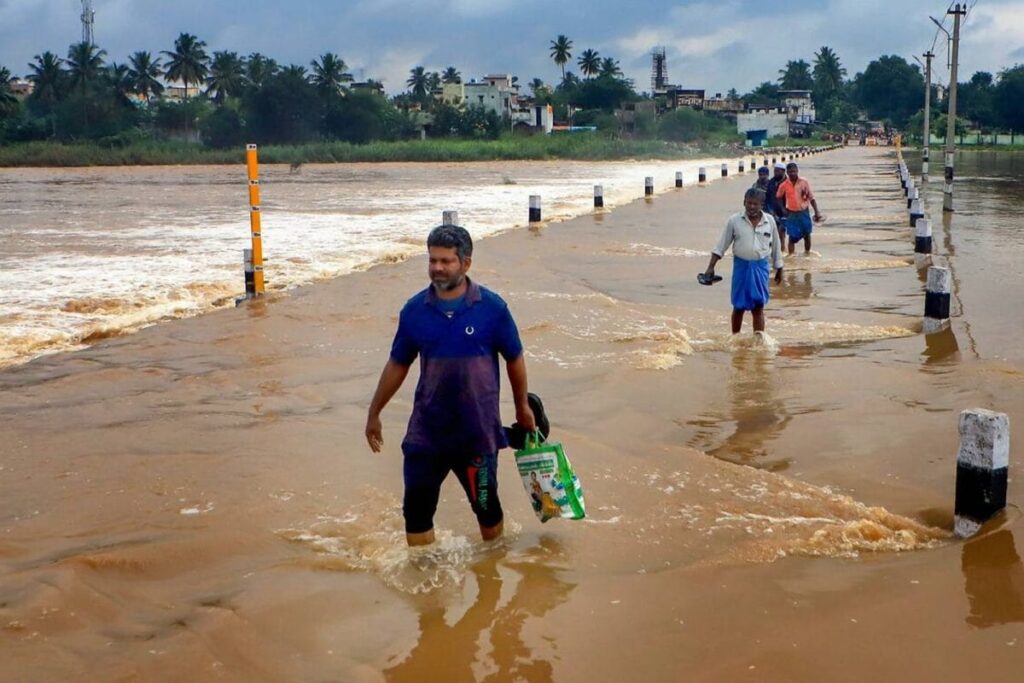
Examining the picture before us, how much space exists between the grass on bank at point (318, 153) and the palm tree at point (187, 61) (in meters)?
20.7

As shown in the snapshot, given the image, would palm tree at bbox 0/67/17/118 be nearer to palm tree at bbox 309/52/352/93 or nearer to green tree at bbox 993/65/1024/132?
palm tree at bbox 309/52/352/93

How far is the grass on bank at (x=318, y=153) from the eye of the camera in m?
74.8

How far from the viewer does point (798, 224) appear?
688 inches

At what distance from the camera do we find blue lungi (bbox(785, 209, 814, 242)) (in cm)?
1745

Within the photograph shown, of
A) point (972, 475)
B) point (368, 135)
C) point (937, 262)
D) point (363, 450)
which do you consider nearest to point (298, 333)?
point (363, 450)

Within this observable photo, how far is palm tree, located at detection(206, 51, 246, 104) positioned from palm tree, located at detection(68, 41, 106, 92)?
11.4m

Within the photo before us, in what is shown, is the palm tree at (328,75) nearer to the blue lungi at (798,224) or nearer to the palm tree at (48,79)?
the palm tree at (48,79)

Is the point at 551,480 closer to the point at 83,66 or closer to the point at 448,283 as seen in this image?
the point at 448,283

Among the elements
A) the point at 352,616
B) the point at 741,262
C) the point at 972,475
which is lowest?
the point at 352,616

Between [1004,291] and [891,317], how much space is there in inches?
98.9

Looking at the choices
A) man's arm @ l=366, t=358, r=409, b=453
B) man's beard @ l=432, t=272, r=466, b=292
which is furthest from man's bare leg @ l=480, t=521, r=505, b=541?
man's beard @ l=432, t=272, r=466, b=292

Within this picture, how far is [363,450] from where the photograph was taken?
284 inches

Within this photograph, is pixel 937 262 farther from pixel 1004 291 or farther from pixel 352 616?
pixel 352 616

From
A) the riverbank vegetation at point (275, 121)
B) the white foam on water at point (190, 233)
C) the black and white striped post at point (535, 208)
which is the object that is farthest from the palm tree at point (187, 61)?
the black and white striped post at point (535, 208)
